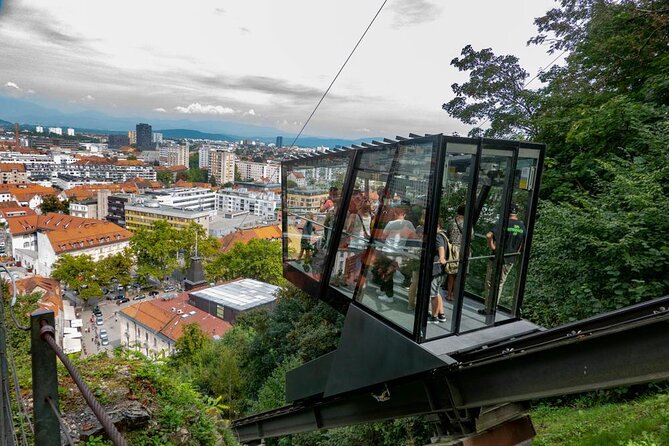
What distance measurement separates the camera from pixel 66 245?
5469 cm

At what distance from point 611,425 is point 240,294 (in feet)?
116

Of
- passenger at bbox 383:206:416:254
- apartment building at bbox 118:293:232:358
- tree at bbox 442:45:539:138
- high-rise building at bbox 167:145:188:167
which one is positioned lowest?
apartment building at bbox 118:293:232:358

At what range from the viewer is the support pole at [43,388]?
5.74 ft

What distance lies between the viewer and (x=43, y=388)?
1773 millimetres

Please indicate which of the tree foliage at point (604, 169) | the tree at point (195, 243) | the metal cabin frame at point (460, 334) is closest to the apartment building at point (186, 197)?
the tree at point (195, 243)

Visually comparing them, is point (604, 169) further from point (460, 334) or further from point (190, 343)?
point (190, 343)

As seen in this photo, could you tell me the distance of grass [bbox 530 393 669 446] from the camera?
3.99m

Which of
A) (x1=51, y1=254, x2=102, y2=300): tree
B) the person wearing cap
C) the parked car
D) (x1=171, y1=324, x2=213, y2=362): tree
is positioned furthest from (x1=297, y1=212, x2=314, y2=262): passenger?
(x1=51, y1=254, x2=102, y2=300): tree

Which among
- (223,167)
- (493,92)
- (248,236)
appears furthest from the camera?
(223,167)

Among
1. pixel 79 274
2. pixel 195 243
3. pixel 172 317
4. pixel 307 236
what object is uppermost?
pixel 307 236

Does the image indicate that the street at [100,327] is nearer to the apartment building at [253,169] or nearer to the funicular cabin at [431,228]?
the funicular cabin at [431,228]

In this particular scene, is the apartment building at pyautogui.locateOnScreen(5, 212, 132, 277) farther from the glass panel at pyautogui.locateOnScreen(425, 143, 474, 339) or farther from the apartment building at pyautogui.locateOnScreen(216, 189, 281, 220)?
the glass panel at pyautogui.locateOnScreen(425, 143, 474, 339)

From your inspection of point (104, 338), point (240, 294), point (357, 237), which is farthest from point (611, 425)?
point (104, 338)

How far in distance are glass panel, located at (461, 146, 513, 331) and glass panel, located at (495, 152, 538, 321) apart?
12 cm
